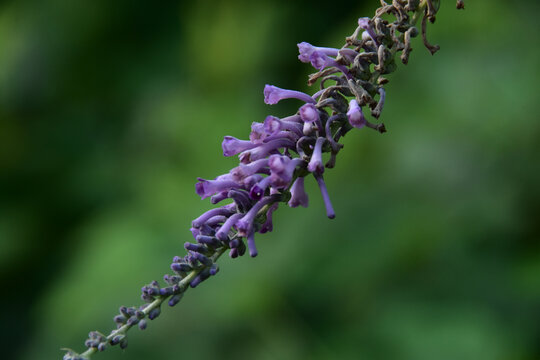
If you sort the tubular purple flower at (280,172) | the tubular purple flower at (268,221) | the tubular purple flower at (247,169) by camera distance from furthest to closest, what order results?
the tubular purple flower at (268,221) → the tubular purple flower at (247,169) → the tubular purple flower at (280,172)

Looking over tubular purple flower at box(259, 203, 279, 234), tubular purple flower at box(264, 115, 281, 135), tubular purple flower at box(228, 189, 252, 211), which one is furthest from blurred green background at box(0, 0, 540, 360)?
tubular purple flower at box(264, 115, 281, 135)

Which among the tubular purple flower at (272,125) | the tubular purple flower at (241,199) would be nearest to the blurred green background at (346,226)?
the tubular purple flower at (241,199)

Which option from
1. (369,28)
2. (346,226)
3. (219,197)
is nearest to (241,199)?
(219,197)

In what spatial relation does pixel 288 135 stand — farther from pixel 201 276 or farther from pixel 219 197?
pixel 201 276

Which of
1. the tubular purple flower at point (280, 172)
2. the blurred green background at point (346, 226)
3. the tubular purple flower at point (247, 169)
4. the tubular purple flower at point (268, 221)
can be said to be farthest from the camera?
the blurred green background at point (346, 226)

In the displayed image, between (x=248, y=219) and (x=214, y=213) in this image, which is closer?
(x=248, y=219)

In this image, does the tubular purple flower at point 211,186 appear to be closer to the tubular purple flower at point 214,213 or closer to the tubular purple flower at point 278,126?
the tubular purple flower at point 214,213

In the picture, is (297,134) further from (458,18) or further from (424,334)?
(458,18)

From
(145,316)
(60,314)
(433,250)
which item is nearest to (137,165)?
(60,314)
